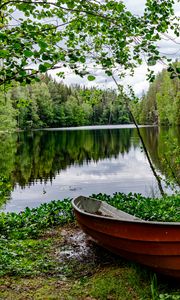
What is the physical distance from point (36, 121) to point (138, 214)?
89.7 meters

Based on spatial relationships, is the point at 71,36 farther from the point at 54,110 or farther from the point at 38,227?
the point at 54,110

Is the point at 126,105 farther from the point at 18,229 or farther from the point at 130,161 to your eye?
the point at 130,161

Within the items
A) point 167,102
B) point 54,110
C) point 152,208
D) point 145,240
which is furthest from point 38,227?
point 54,110

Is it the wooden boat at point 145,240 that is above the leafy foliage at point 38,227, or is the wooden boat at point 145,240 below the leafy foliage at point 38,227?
above

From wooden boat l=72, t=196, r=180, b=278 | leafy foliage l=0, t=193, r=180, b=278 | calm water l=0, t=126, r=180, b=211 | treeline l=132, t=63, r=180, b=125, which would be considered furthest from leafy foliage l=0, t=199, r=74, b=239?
treeline l=132, t=63, r=180, b=125

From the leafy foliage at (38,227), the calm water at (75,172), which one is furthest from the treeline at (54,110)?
the leafy foliage at (38,227)

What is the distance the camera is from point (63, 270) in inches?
262

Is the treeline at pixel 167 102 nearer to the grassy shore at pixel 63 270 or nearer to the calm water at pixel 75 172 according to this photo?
the calm water at pixel 75 172

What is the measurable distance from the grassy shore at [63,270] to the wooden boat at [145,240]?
27cm

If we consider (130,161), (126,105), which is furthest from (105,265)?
(130,161)

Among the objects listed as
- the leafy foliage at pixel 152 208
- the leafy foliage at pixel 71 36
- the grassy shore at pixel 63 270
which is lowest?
the grassy shore at pixel 63 270

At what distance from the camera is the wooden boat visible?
5.11 m

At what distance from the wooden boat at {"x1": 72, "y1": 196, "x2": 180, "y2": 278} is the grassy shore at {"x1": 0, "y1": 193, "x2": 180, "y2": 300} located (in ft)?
0.89

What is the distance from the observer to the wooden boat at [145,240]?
16.8 ft
